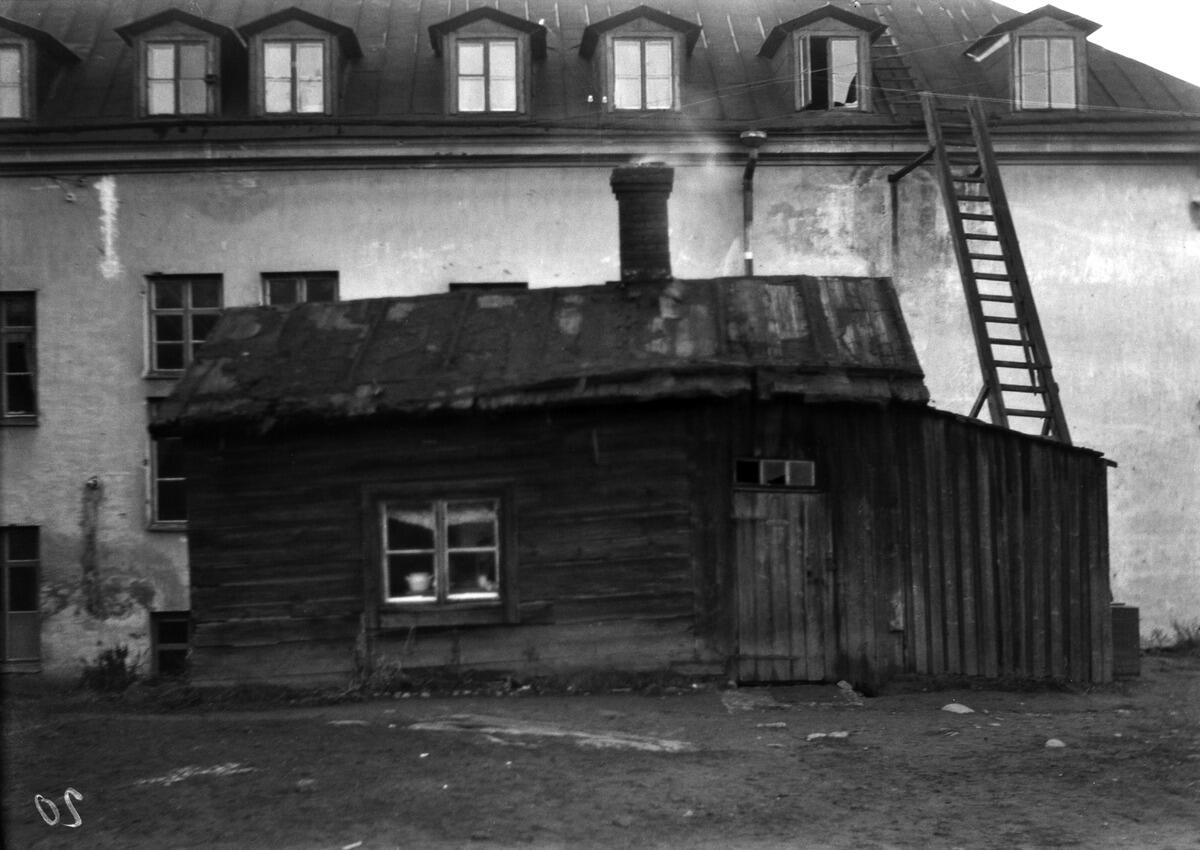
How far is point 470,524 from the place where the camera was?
14664mm

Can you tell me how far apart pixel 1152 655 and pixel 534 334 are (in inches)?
382

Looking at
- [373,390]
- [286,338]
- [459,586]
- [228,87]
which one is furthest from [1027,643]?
[228,87]

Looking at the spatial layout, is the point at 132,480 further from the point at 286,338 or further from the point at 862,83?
the point at 862,83

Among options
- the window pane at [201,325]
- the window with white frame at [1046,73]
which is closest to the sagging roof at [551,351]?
the window pane at [201,325]

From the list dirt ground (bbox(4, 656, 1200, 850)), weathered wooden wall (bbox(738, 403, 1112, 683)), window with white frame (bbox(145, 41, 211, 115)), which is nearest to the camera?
dirt ground (bbox(4, 656, 1200, 850))

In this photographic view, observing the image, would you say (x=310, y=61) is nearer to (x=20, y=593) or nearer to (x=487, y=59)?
(x=487, y=59)

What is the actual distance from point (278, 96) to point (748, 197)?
661 centimetres

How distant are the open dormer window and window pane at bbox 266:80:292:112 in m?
3.09

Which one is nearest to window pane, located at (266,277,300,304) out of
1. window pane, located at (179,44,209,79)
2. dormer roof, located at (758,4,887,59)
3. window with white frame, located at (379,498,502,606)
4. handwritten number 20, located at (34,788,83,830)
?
window pane, located at (179,44,209,79)

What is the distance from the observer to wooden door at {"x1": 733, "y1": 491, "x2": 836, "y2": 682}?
14.4m

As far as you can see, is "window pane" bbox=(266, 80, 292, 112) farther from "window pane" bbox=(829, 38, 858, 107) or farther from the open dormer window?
"window pane" bbox=(829, 38, 858, 107)

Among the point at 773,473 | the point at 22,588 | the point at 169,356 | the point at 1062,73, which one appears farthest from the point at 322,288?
the point at 1062,73

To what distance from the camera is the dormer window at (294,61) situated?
2098 centimetres

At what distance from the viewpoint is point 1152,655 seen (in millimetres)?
19562
